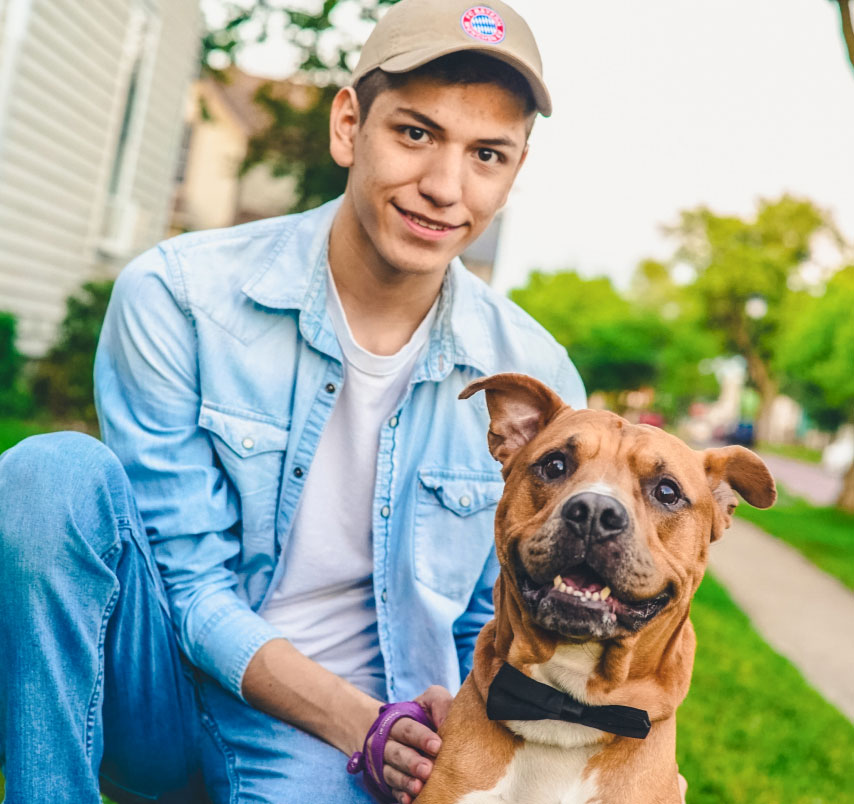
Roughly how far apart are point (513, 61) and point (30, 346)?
27.9ft

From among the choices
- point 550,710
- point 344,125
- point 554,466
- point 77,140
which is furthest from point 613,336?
point 550,710

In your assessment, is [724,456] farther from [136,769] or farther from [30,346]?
[30,346]

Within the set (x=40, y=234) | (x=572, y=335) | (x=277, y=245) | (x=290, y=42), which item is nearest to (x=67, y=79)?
(x=40, y=234)

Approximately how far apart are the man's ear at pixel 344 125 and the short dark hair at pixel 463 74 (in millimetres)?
119

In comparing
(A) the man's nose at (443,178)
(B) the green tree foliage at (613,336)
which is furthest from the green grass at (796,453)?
(A) the man's nose at (443,178)

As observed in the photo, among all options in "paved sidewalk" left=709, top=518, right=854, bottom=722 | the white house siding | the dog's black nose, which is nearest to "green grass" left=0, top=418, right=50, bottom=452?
the white house siding

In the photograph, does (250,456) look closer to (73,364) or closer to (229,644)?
(229,644)

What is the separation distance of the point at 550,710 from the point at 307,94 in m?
11.1

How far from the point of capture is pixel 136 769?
108 inches

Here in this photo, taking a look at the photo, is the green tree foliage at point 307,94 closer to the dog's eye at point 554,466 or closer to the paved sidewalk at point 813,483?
the dog's eye at point 554,466

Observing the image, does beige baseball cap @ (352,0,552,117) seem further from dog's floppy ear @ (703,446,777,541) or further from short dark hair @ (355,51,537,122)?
dog's floppy ear @ (703,446,777,541)

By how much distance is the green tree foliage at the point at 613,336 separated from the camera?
109 ft

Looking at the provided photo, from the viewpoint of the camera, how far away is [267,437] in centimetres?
298

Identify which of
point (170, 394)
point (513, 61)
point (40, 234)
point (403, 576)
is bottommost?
point (40, 234)
